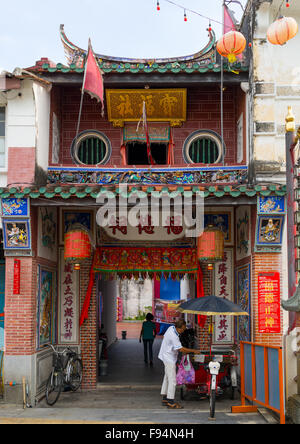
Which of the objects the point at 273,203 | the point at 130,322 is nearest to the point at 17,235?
the point at 273,203

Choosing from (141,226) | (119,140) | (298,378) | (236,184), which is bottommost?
(298,378)

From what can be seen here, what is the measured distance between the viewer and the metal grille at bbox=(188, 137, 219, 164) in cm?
1219

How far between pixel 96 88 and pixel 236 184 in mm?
3726

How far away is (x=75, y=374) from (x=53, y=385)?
1.10 metres

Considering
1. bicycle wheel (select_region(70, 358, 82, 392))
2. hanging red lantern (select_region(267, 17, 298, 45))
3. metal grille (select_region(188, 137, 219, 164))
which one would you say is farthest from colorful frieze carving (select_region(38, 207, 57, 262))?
hanging red lantern (select_region(267, 17, 298, 45))

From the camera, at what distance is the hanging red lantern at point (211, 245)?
10312 millimetres

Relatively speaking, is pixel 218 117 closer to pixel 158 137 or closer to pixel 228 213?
pixel 158 137

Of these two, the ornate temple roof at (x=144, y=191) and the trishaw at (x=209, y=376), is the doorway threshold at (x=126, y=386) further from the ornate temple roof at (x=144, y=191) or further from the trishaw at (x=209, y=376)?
the ornate temple roof at (x=144, y=191)

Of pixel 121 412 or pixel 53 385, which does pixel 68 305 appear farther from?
pixel 121 412

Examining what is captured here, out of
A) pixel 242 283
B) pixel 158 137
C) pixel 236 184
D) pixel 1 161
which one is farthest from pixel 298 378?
pixel 1 161

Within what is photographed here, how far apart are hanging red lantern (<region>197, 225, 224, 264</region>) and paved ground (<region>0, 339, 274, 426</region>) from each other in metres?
3.01

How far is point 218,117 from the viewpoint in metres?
12.3

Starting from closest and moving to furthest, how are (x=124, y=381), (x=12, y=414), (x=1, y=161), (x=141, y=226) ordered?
(x=12, y=414) → (x=1, y=161) → (x=141, y=226) → (x=124, y=381)

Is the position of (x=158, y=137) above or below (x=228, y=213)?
above
